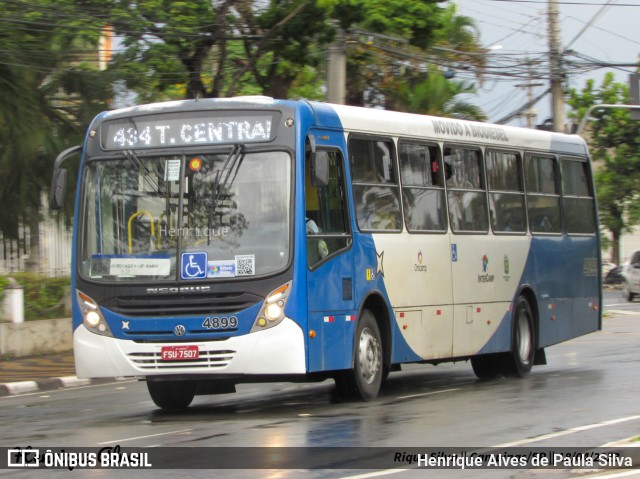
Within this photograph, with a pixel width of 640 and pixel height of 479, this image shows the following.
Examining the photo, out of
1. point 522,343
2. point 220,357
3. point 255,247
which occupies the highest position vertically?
point 255,247

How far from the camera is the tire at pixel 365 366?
1245 cm

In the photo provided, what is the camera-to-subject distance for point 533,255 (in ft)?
54.7

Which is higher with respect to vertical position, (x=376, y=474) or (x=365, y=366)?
(x=365, y=366)

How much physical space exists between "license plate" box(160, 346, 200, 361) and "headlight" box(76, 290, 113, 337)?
2.13ft

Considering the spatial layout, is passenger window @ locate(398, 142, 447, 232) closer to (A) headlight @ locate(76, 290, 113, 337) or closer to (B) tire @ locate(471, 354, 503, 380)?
(B) tire @ locate(471, 354, 503, 380)

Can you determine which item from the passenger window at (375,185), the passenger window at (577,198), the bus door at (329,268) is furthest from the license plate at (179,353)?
the passenger window at (577,198)

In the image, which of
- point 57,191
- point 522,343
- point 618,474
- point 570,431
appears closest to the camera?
point 618,474

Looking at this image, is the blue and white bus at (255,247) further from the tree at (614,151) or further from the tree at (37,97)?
the tree at (614,151)

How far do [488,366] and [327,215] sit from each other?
525 centimetres

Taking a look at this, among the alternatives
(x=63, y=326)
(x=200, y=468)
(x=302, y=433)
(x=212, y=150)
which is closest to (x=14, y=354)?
(x=63, y=326)

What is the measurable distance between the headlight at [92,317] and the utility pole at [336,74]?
10462 millimetres

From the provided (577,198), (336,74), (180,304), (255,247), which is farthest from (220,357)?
(336,74)

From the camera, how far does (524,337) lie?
1645cm

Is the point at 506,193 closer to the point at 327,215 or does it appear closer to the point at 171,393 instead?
the point at 327,215
